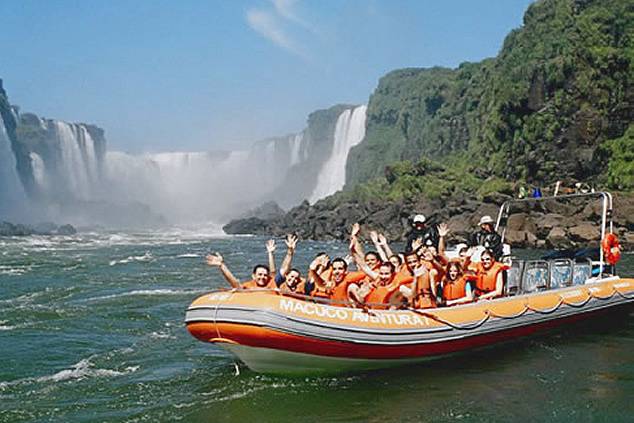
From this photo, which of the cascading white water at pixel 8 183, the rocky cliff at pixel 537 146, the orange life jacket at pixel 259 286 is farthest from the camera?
the cascading white water at pixel 8 183

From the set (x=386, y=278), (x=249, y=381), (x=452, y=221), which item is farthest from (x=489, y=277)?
(x=452, y=221)

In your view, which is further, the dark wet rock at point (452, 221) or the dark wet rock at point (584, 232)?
the dark wet rock at point (452, 221)

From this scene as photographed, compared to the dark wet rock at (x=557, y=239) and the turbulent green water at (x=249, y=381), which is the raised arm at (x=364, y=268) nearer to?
the turbulent green water at (x=249, y=381)

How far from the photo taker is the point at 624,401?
8203 mm

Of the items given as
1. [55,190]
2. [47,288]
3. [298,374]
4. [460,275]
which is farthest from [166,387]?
[55,190]

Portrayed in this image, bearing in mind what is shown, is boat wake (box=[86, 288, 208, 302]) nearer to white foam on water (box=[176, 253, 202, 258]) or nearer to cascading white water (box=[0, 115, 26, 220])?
white foam on water (box=[176, 253, 202, 258])

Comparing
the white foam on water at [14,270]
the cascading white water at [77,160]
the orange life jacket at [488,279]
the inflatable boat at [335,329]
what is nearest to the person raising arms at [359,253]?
the inflatable boat at [335,329]

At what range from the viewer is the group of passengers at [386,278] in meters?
9.20

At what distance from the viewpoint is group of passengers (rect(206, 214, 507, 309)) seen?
9.20 meters

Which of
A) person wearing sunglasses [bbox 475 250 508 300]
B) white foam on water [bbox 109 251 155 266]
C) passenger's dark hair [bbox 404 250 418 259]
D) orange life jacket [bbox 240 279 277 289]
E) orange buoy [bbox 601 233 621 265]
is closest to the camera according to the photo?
orange life jacket [bbox 240 279 277 289]

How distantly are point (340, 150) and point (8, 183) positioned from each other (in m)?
42.5

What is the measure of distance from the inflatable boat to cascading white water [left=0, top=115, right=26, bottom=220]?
248 feet

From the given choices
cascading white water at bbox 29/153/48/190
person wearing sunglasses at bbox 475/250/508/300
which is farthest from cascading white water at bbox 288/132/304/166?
person wearing sunglasses at bbox 475/250/508/300

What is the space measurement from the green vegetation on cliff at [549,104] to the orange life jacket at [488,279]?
3300 cm
